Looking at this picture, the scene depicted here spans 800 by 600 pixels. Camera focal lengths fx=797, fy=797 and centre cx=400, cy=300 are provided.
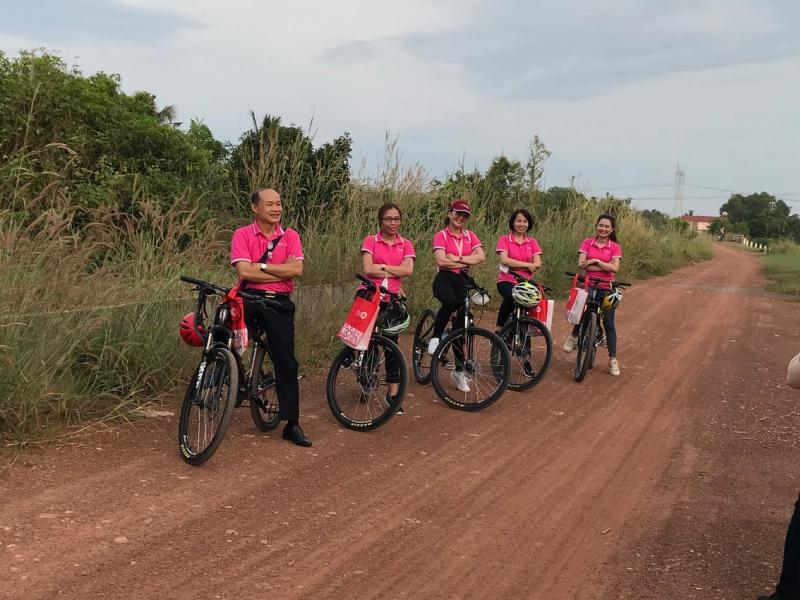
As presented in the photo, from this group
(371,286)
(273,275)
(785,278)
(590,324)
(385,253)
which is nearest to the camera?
(273,275)

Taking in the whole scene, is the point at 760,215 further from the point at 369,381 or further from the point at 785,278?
the point at 369,381

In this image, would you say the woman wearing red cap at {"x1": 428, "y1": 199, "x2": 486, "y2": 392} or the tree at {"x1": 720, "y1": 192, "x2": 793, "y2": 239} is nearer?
the woman wearing red cap at {"x1": 428, "y1": 199, "x2": 486, "y2": 392}

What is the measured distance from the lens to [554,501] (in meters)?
5.07

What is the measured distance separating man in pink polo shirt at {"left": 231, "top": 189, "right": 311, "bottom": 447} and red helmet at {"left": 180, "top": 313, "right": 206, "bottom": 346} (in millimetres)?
374

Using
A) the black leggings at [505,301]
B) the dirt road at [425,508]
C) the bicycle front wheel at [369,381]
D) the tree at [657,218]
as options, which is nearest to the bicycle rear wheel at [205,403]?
the dirt road at [425,508]

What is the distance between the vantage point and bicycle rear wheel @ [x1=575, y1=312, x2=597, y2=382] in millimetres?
8836

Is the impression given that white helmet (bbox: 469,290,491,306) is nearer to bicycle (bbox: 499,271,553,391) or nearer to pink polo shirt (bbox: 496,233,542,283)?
bicycle (bbox: 499,271,553,391)

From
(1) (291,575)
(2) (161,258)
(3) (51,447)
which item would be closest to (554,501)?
(1) (291,575)

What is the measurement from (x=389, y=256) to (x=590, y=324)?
3091 mm

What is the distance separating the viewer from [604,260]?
9.28m

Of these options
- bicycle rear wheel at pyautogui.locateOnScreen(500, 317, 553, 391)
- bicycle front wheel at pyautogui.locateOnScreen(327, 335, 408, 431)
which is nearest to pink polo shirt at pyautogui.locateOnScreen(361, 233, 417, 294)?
bicycle front wheel at pyautogui.locateOnScreen(327, 335, 408, 431)

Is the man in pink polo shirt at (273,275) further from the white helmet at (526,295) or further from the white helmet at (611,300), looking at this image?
the white helmet at (611,300)

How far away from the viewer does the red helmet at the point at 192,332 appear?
5.51 metres

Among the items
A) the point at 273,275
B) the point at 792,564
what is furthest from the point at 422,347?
the point at 792,564
